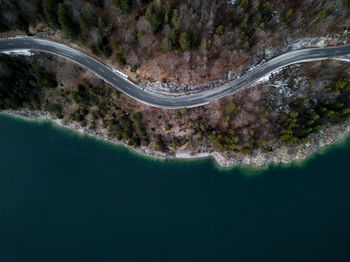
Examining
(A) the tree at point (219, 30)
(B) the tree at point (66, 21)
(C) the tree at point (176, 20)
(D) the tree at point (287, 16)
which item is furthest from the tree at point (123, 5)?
(D) the tree at point (287, 16)

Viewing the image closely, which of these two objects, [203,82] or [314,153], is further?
[314,153]

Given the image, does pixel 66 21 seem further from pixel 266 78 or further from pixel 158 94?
pixel 266 78

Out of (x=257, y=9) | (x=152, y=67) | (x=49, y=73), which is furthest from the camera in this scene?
(x=49, y=73)

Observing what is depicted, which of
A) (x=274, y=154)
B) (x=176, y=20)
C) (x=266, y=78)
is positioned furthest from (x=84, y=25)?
(x=274, y=154)

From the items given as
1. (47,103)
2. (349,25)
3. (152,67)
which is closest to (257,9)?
(349,25)

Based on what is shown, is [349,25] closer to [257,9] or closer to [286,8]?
[286,8]

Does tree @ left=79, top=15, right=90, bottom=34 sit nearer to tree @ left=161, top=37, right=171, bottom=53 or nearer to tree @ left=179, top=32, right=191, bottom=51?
tree @ left=161, top=37, right=171, bottom=53

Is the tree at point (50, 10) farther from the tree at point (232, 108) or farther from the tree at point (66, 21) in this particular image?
the tree at point (232, 108)

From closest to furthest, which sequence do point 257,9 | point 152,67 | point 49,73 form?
point 257,9 < point 152,67 < point 49,73
